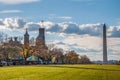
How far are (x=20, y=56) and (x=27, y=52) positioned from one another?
495 inches

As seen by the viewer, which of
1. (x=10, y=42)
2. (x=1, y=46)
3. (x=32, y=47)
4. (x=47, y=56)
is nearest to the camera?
(x=1, y=46)

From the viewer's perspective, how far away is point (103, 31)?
6590 inches

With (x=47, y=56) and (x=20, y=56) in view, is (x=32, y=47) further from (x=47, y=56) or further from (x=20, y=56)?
(x=47, y=56)

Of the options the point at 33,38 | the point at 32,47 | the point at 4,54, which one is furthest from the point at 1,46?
the point at 33,38

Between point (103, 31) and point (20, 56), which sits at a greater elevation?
point (103, 31)

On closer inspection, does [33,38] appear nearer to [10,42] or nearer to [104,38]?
[10,42]

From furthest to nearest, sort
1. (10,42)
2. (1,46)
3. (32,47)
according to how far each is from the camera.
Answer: (10,42) < (32,47) < (1,46)

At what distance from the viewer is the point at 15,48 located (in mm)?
154250

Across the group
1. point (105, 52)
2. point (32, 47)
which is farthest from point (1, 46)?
point (105, 52)

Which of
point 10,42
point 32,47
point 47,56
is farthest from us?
point 47,56

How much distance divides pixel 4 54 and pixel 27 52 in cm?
1018

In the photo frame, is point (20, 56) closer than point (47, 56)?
Yes

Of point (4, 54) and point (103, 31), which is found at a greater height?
point (103, 31)

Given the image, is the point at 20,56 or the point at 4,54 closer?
the point at 4,54
